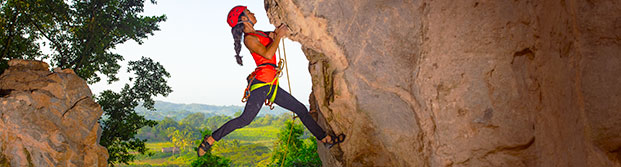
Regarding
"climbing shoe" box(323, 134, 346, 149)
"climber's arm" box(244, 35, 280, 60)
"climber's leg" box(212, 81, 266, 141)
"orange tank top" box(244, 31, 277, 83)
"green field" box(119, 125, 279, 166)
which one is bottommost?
"green field" box(119, 125, 279, 166)

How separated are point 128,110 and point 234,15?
6.47 metres

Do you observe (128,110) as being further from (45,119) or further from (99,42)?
(45,119)

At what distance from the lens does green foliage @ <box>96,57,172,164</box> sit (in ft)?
26.6

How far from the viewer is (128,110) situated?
859cm

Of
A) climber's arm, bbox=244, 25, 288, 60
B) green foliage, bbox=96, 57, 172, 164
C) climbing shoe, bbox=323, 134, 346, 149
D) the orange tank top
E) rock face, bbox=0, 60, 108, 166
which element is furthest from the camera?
green foliage, bbox=96, 57, 172, 164

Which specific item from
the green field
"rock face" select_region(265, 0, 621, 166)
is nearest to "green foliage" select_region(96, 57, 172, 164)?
the green field

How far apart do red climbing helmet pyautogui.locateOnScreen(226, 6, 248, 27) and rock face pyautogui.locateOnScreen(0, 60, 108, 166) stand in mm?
3072

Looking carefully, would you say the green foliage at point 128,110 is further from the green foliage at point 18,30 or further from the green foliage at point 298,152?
the green foliage at point 298,152

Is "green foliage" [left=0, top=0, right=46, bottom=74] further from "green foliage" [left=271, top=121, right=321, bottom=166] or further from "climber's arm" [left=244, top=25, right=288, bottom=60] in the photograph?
"green foliage" [left=271, top=121, right=321, bottom=166]

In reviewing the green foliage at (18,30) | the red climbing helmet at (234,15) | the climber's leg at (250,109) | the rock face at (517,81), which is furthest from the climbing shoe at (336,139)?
the green foliage at (18,30)

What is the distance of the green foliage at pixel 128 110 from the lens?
8.12m

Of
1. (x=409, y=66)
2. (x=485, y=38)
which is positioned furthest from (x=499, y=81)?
(x=409, y=66)

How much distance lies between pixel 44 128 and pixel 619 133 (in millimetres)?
6070

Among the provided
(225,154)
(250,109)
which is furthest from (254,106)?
(225,154)
